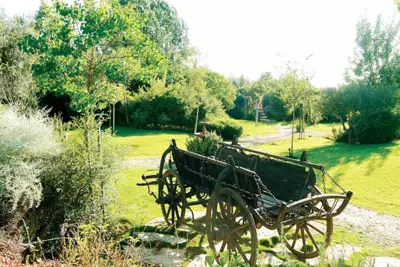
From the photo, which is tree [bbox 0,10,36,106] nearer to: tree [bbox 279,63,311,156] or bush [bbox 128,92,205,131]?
bush [bbox 128,92,205,131]

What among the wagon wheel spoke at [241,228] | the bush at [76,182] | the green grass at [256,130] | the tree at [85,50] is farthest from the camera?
the green grass at [256,130]

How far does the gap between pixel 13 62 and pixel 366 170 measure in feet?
50.5

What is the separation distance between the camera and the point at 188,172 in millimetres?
6289

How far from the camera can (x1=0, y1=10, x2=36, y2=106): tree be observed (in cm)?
1538

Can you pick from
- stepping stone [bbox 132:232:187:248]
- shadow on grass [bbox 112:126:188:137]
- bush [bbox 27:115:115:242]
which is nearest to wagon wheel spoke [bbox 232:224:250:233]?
stepping stone [bbox 132:232:187:248]

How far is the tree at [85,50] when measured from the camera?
5844mm

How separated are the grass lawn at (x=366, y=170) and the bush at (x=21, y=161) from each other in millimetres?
7315

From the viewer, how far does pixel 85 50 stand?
6066 mm

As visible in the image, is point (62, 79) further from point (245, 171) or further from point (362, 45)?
point (362, 45)

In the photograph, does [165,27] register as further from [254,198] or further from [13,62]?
[254,198]

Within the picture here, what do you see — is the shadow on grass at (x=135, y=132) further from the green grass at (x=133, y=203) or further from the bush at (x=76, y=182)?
the bush at (x=76, y=182)

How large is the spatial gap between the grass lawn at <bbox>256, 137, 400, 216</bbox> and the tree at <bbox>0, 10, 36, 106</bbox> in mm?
12250

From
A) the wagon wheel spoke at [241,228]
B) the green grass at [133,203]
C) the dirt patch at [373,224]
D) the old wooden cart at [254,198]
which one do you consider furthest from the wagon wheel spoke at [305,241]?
the green grass at [133,203]

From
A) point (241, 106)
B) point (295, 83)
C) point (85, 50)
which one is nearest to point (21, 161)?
point (85, 50)
